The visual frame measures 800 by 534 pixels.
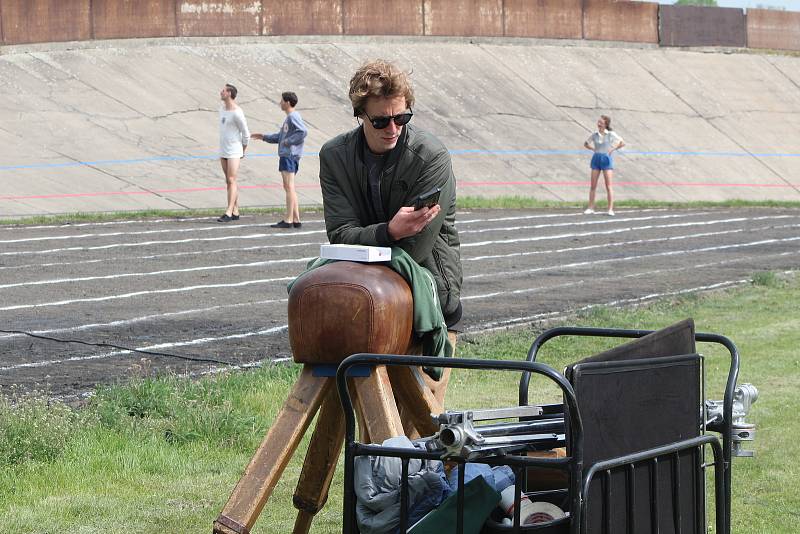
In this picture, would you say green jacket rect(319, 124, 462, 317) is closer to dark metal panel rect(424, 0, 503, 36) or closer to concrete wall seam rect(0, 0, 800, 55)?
concrete wall seam rect(0, 0, 800, 55)

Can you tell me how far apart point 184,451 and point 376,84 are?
2.78 meters

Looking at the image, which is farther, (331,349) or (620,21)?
(620,21)

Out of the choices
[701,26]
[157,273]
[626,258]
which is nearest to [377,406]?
[157,273]

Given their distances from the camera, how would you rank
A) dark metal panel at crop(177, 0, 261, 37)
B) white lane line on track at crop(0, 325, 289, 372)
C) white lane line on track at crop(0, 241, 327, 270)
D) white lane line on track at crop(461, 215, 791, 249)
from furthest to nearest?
dark metal panel at crop(177, 0, 261, 37) < white lane line on track at crop(461, 215, 791, 249) < white lane line on track at crop(0, 241, 327, 270) < white lane line on track at crop(0, 325, 289, 372)

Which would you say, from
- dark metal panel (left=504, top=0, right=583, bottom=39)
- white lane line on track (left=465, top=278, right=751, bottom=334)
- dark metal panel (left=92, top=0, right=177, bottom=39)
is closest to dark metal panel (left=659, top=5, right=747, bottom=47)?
dark metal panel (left=504, top=0, right=583, bottom=39)

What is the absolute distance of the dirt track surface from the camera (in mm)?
9555

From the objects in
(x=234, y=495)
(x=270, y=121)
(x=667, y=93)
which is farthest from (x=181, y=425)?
(x=667, y=93)

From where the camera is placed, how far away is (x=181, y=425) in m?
6.77

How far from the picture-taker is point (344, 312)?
416 cm

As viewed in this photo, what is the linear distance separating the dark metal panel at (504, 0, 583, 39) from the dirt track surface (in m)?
15.4

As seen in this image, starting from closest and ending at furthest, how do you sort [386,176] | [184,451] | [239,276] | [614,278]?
[386,176] → [184,451] → [239,276] → [614,278]

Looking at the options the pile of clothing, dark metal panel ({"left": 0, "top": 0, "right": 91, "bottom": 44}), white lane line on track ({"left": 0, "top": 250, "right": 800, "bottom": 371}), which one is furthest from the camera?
dark metal panel ({"left": 0, "top": 0, "right": 91, "bottom": 44})

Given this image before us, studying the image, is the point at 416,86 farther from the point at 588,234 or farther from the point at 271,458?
the point at 271,458

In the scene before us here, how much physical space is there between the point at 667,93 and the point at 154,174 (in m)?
17.6
